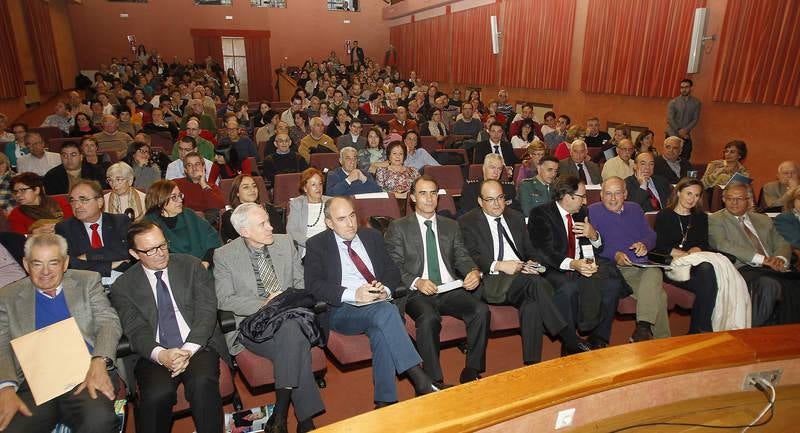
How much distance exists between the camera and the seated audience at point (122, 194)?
3.76 metres

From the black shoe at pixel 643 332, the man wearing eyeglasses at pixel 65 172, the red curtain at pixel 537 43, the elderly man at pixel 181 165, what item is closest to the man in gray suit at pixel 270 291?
the black shoe at pixel 643 332

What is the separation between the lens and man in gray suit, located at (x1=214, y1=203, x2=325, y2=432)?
2.34 m

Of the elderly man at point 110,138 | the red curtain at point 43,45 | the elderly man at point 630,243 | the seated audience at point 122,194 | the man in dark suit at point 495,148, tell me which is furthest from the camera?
the red curtain at point 43,45

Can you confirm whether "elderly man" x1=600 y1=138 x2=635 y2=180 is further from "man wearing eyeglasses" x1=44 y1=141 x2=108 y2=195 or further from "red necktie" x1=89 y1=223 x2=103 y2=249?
"man wearing eyeglasses" x1=44 y1=141 x2=108 y2=195

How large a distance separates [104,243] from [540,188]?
11.4ft

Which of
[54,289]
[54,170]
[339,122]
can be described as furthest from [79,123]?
[54,289]

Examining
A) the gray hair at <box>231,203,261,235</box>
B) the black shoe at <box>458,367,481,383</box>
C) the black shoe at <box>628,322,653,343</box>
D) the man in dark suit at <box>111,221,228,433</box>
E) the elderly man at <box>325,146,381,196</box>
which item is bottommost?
the black shoe at <box>458,367,481,383</box>

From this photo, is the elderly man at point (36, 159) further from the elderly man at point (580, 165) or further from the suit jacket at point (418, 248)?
the elderly man at point (580, 165)

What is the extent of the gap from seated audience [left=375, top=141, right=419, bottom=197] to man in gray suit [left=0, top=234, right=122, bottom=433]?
313cm

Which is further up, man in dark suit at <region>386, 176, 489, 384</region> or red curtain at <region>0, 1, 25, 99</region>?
red curtain at <region>0, 1, 25, 99</region>

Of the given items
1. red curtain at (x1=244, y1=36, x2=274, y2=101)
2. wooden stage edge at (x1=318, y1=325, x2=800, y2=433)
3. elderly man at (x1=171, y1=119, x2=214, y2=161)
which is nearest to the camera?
wooden stage edge at (x1=318, y1=325, x2=800, y2=433)

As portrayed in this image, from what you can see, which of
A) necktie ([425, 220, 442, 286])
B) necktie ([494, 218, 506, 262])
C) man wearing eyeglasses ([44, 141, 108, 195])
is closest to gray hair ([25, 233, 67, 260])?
necktie ([425, 220, 442, 286])

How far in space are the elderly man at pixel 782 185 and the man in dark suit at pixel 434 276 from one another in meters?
3.38

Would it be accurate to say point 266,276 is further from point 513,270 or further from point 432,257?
point 513,270
